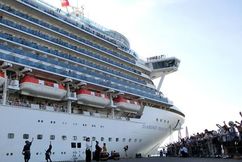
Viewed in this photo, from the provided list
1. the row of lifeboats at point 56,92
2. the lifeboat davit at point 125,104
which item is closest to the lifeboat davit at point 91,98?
the row of lifeboats at point 56,92

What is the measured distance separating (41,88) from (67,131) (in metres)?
3.73

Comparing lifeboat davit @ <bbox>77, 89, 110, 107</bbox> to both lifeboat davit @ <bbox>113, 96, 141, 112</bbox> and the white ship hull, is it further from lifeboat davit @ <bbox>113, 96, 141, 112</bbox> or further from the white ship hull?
lifeboat davit @ <bbox>113, 96, 141, 112</bbox>

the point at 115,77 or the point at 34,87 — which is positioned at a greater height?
the point at 115,77

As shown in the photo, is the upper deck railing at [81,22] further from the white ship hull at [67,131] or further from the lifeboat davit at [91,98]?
the white ship hull at [67,131]

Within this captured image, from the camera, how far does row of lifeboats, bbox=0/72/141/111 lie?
2127 centimetres

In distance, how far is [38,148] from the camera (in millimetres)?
20125

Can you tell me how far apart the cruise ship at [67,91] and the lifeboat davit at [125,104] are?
0.10 meters

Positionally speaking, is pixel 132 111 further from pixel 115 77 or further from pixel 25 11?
pixel 25 11

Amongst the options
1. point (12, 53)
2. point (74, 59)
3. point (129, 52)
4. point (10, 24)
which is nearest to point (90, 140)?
point (74, 59)

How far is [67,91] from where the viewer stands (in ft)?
80.5

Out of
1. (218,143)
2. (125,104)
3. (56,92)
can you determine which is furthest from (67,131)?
(218,143)

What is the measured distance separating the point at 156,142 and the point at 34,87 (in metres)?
17.6

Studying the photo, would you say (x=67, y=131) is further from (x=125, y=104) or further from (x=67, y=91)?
(x=125, y=104)

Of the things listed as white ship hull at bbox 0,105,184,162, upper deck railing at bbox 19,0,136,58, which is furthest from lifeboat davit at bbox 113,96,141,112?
upper deck railing at bbox 19,0,136,58
